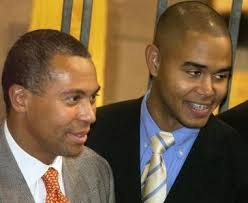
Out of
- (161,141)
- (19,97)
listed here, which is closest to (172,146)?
(161,141)

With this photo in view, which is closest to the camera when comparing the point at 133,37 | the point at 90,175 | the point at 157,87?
the point at 90,175

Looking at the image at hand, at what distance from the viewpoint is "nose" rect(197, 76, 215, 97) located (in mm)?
2279

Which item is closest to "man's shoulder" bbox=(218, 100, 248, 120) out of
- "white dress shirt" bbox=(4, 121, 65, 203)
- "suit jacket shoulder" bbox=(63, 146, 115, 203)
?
"suit jacket shoulder" bbox=(63, 146, 115, 203)

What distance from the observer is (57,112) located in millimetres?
1903

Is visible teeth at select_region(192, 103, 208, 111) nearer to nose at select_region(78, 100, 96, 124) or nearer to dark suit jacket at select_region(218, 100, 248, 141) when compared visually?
dark suit jacket at select_region(218, 100, 248, 141)

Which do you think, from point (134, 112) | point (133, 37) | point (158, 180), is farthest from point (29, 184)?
point (133, 37)

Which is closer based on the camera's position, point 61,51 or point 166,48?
point 61,51

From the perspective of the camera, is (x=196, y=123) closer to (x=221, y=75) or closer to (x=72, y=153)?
(x=221, y=75)

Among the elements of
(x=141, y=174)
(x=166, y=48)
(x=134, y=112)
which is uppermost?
(x=166, y=48)

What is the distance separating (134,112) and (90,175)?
0.48 m

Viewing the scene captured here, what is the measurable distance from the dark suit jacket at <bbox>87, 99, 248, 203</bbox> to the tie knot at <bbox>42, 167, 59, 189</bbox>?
449 millimetres

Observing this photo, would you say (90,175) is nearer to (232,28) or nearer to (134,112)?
(134,112)

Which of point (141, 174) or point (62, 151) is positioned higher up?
point (62, 151)

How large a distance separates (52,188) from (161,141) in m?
0.58
